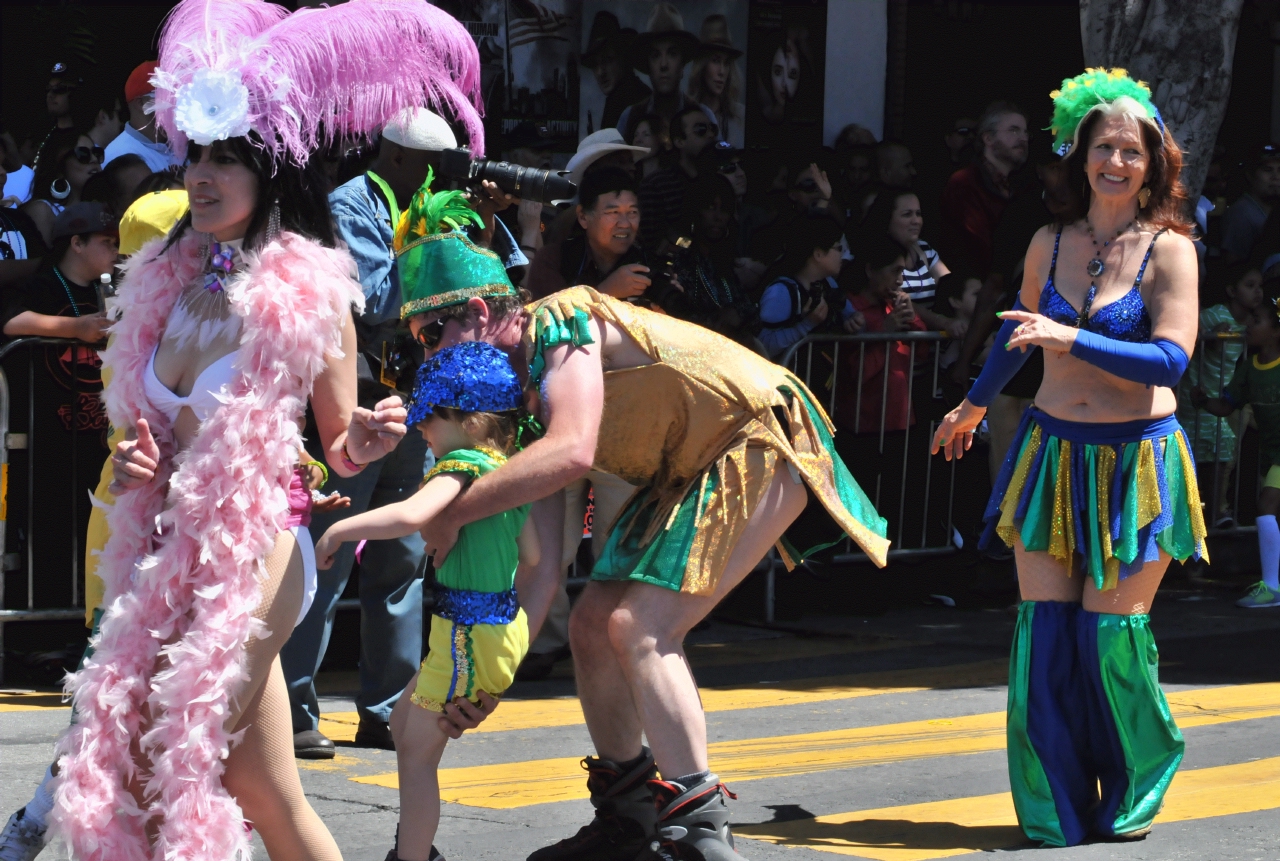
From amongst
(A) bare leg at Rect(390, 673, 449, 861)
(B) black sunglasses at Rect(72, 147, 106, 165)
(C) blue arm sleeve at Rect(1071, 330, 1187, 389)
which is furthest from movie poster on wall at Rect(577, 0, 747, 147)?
(A) bare leg at Rect(390, 673, 449, 861)

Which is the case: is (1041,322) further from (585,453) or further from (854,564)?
(854,564)

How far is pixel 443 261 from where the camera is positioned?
14.7ft

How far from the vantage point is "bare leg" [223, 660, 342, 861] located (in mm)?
3859

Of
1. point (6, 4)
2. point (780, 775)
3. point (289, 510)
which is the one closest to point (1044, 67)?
point (6, 4)

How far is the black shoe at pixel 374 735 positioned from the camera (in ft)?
20.7

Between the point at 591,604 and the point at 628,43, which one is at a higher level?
the point at 628,43

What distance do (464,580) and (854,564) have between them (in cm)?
546

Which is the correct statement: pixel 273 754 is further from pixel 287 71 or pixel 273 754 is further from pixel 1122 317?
pixel 1122 317

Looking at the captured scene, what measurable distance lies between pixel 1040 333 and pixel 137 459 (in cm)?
244

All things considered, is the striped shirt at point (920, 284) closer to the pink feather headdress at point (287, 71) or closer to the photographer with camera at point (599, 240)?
the photographer with camera at point (599, 240)

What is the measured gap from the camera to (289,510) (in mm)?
3926

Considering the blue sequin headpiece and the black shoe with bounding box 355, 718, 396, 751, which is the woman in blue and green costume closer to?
the blue sequin headpiece

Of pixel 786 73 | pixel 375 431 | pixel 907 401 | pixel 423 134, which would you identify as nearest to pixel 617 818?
pixel 375 431

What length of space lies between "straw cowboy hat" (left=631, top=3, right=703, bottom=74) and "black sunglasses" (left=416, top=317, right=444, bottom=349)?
6.99 meters
